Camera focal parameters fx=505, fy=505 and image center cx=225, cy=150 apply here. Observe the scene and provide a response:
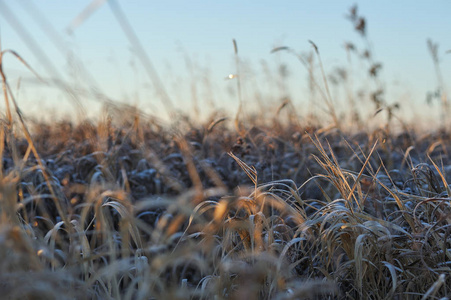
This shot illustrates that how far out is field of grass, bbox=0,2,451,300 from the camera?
1.23 m

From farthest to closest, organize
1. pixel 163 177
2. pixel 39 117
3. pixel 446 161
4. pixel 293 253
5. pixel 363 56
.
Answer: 1. pixel 39 117
2. pixel 363 56
3. pixel 446 161
4. pixel 163 177
5. pixel 293 253

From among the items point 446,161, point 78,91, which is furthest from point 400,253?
point 446,161

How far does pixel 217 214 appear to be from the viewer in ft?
3.93

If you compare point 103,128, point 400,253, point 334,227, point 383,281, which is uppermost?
point 103,128

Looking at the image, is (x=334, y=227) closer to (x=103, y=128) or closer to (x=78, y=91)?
(x=78, y=91)

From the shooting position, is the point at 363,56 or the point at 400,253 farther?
the point at 363,56

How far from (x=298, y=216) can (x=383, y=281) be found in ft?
1.15

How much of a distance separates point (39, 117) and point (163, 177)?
9.94 ft

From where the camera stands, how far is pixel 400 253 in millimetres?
1576

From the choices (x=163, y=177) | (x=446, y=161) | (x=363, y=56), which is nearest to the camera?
(x=163, y=177)

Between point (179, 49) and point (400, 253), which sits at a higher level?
point (179, 49)

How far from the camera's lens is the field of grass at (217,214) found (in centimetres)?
123

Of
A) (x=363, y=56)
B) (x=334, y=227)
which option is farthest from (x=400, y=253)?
(x=363, y=56)

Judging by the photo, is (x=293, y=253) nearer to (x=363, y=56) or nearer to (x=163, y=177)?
(x=163, y=177)
